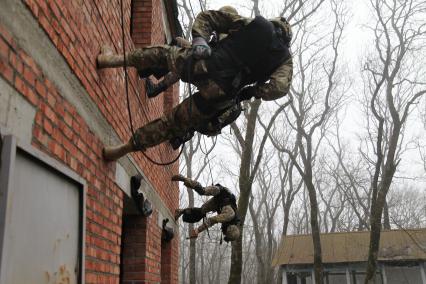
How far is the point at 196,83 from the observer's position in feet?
12.5

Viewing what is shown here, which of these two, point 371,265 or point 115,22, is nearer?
point 115,22

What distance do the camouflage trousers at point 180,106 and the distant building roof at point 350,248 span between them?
64.2ft

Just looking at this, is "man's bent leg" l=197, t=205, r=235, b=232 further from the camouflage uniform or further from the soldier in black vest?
the camouflage uniform

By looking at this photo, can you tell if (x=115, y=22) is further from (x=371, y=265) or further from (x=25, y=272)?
(x=371, y=265)

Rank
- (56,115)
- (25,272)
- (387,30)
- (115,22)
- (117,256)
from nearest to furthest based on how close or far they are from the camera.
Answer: (25,272) → (56,115) → (117,256) → (115,22) → (387,30)

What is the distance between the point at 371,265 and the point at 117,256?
12.5 metres

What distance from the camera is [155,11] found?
6.86 metres

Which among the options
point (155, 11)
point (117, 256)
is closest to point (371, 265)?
point (155, 11)

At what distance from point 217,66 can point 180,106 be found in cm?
55

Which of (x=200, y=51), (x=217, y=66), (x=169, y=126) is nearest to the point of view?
→ (x=200, y=51)

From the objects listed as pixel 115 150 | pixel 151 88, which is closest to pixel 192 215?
pixel 151 88

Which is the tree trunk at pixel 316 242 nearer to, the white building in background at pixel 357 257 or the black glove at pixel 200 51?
the white building in background at pixel 357 257

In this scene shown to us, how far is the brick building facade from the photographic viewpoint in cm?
220

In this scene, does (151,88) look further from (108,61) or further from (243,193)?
(243,193)
